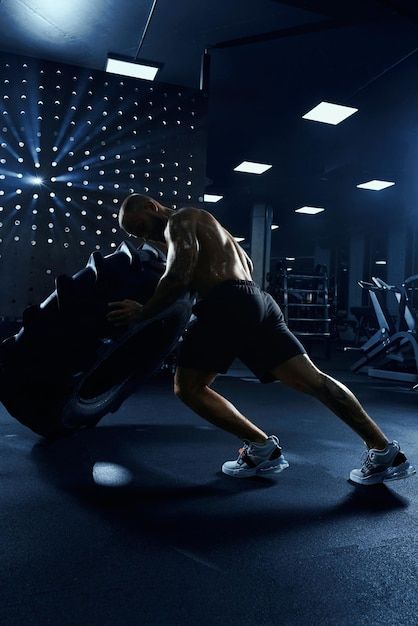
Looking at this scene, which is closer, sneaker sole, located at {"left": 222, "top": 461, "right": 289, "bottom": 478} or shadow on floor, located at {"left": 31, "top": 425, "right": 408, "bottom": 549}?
shadow on floor, located at {"left": 31, "top": 425, "right": 408, "bottom": 549}

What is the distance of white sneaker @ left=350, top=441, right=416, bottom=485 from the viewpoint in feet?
6.62

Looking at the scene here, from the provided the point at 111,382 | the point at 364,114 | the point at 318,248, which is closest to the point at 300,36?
the point at 364,114

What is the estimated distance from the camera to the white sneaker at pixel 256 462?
6.88ft

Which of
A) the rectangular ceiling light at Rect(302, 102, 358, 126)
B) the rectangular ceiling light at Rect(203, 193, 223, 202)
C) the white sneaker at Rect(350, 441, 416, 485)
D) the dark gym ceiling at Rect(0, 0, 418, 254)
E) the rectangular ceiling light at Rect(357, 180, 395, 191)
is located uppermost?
the dark gym ceiling at Rect(0, 0, 418, 254)

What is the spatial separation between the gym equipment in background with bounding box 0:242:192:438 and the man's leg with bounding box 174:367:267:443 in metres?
0.29

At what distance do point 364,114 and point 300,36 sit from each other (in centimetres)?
213

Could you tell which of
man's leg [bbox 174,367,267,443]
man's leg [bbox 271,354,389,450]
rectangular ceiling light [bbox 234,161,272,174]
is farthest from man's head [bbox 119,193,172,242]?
rectangular ceiling light [bbox 234,161,272,174]

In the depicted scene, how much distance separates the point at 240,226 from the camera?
47.7 feet

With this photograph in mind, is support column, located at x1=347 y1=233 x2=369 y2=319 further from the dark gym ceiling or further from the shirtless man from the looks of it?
the shirtless man

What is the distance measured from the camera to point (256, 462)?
6.88 ft

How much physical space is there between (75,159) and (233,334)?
210 cm

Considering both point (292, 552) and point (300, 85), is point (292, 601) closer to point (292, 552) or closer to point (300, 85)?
point (292, 552)

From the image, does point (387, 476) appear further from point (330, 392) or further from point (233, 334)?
point (233, 334)

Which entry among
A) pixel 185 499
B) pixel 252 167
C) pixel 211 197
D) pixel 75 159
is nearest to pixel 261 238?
pixel 211 197
